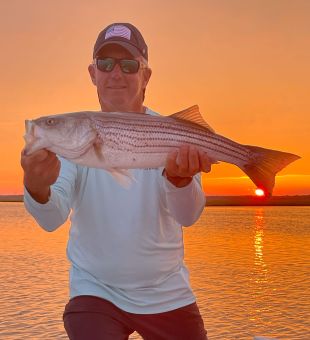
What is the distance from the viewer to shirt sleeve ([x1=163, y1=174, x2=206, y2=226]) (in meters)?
5.80

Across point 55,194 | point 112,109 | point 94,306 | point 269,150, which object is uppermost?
point 112,109

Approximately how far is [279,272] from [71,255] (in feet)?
103

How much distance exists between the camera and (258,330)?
2027cm

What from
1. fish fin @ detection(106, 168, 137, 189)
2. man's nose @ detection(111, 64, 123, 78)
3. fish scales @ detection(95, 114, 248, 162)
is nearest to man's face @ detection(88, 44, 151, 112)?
man's nose @ detection(111, 64, 123, 78)

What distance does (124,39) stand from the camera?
6598 millimetres

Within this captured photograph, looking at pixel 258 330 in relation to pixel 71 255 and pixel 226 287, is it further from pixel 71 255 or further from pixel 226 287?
pixel 71 255

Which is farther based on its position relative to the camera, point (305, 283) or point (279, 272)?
point (279, 272)

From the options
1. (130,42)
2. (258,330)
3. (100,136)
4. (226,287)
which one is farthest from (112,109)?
(226,287)

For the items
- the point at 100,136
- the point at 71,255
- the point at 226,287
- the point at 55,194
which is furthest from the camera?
the point at 226,287

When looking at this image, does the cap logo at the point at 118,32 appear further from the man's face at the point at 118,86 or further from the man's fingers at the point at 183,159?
the man's fingers at the point at 183,159

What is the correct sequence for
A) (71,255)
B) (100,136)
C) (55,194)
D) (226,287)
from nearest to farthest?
(100,136), (55,194), (71,255), (226,287)

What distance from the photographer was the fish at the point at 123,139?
5.18 metres

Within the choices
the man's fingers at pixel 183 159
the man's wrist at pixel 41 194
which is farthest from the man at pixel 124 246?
the man's fingers at pixel 183 159

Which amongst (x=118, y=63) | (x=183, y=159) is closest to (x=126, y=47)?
(x=118, y=63)
